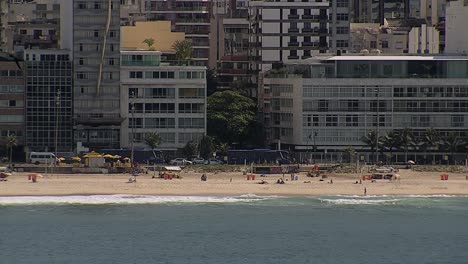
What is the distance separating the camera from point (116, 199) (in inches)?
4540

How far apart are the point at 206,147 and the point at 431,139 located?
19.6m

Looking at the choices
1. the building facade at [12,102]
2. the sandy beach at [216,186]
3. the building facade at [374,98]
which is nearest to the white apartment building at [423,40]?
the building facade at [374,98]

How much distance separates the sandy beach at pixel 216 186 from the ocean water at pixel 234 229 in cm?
185

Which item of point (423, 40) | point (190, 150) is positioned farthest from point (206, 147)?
point (423, 40)

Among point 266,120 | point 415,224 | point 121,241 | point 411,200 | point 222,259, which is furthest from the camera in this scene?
point 266,120

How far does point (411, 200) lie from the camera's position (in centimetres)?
11700

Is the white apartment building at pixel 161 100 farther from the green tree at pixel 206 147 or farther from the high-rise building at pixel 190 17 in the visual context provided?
the high-rise building at pixel 190 17

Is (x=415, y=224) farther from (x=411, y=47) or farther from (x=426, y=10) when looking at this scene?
(x=426, y=10)

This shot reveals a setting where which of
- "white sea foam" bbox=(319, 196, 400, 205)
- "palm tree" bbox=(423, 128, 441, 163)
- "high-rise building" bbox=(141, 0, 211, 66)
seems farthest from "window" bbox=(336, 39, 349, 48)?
"white sea foam" bbox=(319, 196, 400, 205)

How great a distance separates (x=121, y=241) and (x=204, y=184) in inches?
955

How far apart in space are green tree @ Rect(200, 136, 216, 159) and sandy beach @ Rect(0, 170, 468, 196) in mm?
10037

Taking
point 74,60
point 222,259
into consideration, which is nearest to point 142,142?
point 74,60

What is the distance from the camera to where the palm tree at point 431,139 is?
13700cm

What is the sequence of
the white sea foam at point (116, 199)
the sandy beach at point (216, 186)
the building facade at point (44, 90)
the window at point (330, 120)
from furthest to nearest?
the window at point (330, 120) < the building facade at point (44, 90) < the sandy beach at point (216, 186) < the white sea foam at point (116, 199)
